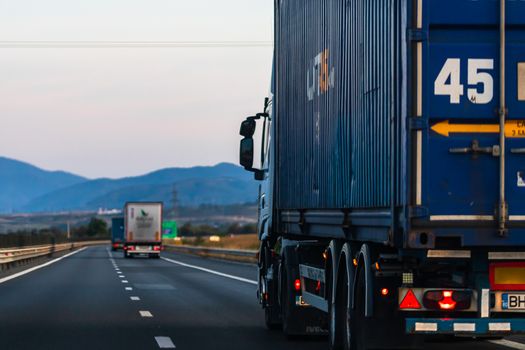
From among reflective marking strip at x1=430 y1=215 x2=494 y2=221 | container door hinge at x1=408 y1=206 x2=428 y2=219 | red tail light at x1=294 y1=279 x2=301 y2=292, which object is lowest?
red tail light at x1=294 y1=279 x2=301 y2=292

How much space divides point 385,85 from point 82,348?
5.60m

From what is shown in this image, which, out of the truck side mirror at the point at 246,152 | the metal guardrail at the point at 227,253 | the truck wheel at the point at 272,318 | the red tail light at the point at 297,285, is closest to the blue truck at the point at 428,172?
the red tail light at the point at 297,285

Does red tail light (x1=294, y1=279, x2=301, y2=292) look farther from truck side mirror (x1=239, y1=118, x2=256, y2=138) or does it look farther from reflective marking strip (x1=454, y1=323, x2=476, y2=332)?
reflective marking strip (x1=454, y1=323, x2=476, y2=332)

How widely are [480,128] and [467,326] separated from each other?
5.61ft

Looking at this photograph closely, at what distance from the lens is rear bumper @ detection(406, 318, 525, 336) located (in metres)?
10.6

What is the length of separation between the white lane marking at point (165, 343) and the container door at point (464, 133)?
5.71 metres

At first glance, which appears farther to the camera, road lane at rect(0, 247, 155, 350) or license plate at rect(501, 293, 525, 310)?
road lane at rect(0, 247, 155, 350)

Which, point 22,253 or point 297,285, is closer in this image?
point 297,285

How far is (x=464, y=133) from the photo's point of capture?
10.0 m

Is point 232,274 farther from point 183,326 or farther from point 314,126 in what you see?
point 314,126

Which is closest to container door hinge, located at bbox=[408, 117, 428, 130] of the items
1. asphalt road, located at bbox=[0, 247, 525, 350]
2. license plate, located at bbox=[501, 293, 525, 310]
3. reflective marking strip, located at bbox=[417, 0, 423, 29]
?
reflective marking strip, located at bbox=[417, 0, 423, 29]

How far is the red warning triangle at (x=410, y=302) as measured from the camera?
35.1ft

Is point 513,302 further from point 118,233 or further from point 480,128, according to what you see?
point 118,233

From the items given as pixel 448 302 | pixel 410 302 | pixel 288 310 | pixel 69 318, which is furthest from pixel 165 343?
pixel 448 302
